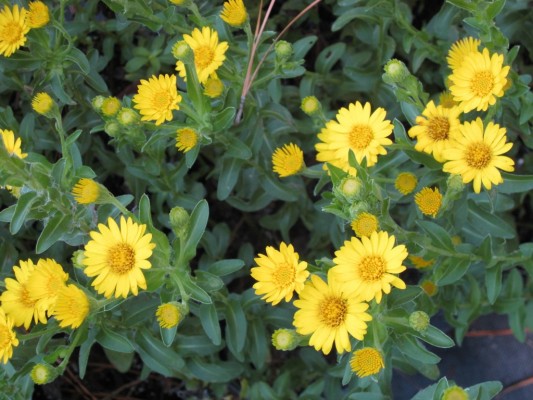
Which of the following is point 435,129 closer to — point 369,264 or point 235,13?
point 369,264

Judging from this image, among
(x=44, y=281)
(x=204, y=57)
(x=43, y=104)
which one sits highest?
(x=204, y=57)

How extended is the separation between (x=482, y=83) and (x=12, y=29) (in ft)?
5.26

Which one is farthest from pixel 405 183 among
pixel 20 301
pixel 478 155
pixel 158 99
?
pixel 20 301

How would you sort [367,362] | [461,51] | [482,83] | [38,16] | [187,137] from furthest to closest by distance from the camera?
[38,16]
[461,51]
[187,137]
[482,83]
[367,362]

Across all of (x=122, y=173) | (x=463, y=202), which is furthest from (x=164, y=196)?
(x=463, y=202)

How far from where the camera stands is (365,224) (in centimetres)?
186

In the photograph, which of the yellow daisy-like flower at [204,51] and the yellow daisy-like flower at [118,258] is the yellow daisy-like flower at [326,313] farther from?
the yellow daisy-like flower at [204,51]

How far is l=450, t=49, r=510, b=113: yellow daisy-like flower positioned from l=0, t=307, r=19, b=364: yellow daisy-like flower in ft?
4.84

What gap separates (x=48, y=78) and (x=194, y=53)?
2.02 ft

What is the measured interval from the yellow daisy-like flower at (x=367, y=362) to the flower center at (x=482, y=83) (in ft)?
2.70

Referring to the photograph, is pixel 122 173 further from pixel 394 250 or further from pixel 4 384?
pixel 394 250

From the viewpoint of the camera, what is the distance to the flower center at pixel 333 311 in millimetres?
1938

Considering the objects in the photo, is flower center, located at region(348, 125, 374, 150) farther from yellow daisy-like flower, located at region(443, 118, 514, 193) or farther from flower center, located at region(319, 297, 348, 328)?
flower center, located at region(319, 297, 348, 328)

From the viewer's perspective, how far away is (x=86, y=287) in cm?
221
